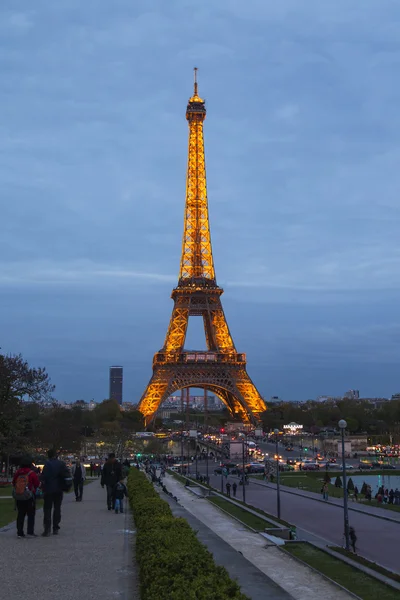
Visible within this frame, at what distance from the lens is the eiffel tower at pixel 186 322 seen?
364ft

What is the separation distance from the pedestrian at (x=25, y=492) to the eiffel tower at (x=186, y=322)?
9335cm

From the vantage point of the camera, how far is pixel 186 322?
112 meters

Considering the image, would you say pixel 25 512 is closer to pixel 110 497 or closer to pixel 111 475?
pixel 111 475

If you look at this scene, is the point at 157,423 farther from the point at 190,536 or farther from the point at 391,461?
the point at 190,536

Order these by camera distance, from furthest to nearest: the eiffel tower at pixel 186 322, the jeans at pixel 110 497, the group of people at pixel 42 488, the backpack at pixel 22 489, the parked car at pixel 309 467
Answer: the eiffel tower at pixel 186 322
the parked car at pixel 309 467
the jeans at pixel 110 497
the group of people at pixel 42 488
the backpack at pixel 22 489

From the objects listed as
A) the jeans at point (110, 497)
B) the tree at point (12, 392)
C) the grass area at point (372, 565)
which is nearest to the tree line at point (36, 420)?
the tree at point (12, 392)

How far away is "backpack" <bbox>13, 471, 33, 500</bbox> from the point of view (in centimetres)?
1589

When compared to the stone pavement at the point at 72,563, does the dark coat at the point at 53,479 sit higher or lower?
higher

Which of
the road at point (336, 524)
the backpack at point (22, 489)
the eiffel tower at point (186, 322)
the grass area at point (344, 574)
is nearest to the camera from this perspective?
the grass area at point (344, 574)

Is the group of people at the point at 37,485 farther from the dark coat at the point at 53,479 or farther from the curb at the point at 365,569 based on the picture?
the curb at the point at 365,569

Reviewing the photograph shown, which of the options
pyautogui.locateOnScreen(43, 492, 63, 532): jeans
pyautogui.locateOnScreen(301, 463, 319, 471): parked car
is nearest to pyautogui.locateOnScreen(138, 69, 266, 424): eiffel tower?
pyautogui.locateOnScreen(301, 463, 319, 471): parked car

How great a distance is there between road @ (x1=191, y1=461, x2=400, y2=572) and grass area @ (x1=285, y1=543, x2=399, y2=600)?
2.91m

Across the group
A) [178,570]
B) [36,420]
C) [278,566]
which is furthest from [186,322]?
[178,570]

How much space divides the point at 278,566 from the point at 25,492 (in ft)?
20.1
